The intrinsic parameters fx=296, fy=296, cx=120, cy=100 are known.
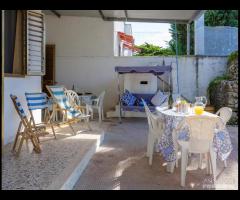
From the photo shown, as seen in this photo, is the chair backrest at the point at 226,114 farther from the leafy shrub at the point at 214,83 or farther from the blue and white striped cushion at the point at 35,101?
the leafy shrub at the point at 214,83

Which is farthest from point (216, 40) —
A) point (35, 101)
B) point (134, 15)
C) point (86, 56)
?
point (35, 101)

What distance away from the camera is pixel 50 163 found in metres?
4.21

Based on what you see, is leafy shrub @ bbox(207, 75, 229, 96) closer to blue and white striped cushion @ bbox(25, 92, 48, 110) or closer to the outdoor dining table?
the outdoor dining table

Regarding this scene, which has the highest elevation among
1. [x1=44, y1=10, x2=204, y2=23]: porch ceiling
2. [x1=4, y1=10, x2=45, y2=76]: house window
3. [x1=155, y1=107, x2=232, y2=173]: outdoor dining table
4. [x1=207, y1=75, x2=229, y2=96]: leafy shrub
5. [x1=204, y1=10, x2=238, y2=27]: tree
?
[x1=204, y1=10, x2=238, y2=27]: tree

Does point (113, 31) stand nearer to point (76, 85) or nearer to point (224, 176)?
point (76, 85)

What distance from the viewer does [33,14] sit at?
6301 millimetres

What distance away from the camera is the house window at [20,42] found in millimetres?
5895

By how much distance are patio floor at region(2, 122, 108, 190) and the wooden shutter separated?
5.09ft

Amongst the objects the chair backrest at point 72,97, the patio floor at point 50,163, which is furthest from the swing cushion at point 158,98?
the patio floor at point 50,163

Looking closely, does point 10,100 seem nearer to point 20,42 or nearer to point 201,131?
point 20,42

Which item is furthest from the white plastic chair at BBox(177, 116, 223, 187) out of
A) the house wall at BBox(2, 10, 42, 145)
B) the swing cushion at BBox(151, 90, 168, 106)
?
the swing cushion at BBox(151, 90, 168, 106)

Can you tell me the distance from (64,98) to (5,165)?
118 inches

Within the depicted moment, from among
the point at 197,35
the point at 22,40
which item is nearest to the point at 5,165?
the point at 22,40

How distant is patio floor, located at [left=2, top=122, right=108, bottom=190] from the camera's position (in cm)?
341
